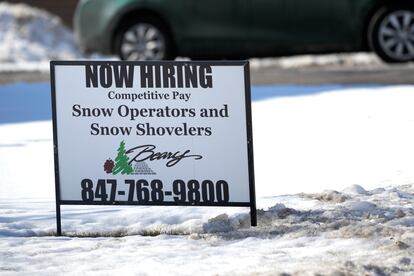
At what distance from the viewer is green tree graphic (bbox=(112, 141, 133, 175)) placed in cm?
786

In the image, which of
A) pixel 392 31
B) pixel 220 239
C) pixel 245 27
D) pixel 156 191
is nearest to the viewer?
pixel 220 239

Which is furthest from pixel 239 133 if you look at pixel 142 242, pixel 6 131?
pixel 6 131

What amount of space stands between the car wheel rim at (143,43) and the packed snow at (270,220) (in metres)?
5.03

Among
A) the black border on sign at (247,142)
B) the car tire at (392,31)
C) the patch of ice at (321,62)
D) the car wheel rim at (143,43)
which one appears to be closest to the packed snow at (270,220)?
the black border on sign at (247,142)

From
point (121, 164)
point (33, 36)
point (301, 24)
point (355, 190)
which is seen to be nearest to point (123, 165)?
point (121, 164)

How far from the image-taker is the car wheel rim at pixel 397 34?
1582cm

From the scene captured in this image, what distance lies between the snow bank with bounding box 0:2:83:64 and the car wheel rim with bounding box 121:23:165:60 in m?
6.61

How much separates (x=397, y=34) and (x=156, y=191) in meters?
8.58

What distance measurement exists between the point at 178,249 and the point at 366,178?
7.34 ft

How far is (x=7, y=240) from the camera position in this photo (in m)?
7.66

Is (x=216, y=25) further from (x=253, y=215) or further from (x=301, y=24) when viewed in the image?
(x=253, y=215)

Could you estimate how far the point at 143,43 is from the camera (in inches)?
646

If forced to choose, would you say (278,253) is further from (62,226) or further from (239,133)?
(62,226)

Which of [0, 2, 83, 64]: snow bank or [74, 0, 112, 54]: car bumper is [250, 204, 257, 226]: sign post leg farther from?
[0, 2, 83, 64]: snow bank
